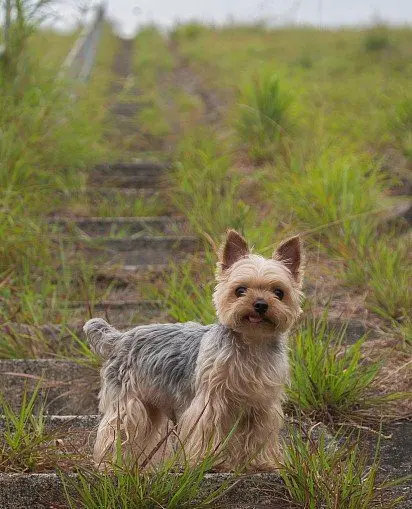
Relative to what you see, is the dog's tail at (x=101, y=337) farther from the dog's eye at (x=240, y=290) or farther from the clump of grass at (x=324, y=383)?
the clump of grass at (x=324, y=383)

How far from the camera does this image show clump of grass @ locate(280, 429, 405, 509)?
3426 mm

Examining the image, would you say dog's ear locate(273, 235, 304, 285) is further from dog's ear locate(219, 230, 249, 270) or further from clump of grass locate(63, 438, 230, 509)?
clump of grass locate(63, 438, 230, 509)

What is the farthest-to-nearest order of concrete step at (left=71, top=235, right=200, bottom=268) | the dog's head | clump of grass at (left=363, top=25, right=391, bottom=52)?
clump of grass at (left=363, top=25, right=391, bottom=52), concrete step at (left=71, top=235, right=200, bottom=268), the dog's head

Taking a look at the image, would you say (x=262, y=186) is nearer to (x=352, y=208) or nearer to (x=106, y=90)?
(x=352, y=208)

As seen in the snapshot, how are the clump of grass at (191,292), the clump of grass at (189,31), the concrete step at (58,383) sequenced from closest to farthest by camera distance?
the concrete step at (58,383) < the clump of grass at (191,292) < the clump of grass at (189,31)

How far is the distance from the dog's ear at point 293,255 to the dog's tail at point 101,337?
2.75ft

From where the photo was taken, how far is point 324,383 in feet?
15.0

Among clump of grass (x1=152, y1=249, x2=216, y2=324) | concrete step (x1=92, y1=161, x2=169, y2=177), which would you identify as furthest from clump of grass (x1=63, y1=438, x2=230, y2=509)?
concrete step (x1=92, y1=161, x2=169, y2=177)

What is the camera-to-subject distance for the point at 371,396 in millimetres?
4828

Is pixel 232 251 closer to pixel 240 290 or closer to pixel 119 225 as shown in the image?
pixel 240 290

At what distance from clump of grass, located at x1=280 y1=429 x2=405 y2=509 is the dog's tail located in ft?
3.34

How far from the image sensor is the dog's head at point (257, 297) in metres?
3.71

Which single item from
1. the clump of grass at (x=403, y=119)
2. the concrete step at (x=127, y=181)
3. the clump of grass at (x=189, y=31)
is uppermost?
the clump of grass at (x=189, y=31)

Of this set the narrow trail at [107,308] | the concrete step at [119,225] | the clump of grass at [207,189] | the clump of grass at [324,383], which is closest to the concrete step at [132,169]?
the narrow trail at [107,308]
